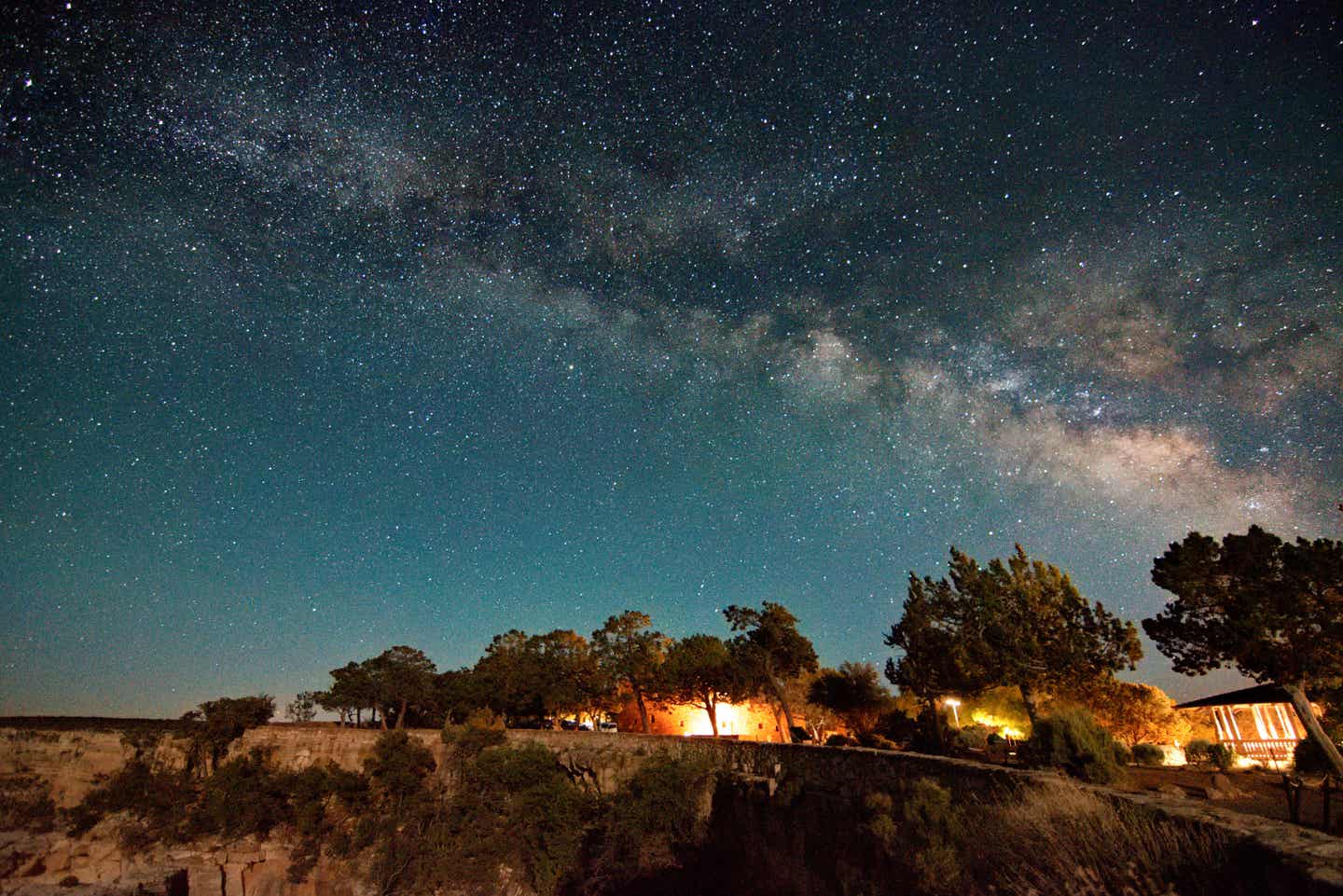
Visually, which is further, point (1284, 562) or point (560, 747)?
point (560, 747)

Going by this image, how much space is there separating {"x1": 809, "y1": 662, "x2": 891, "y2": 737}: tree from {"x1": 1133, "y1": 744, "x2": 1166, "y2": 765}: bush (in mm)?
21145

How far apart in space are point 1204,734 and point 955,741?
18144mm

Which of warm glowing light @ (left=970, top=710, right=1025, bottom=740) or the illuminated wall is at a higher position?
the illuminated wall

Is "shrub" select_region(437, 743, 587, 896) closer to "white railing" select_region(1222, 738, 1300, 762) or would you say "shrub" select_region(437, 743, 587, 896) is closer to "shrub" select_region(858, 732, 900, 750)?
"shrub" select_region(858, 732, 900, 750)

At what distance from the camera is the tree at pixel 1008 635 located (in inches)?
1035

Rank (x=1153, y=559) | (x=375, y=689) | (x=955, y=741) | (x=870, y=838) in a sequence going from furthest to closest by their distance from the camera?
(x=375, y=689), (x=955, y=741), (x=1153, y=559), (x=870, y=838)

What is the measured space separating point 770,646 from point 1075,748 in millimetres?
Result: 32900

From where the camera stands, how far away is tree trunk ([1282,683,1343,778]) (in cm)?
1667

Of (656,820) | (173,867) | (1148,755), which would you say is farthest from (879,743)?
(173,867)

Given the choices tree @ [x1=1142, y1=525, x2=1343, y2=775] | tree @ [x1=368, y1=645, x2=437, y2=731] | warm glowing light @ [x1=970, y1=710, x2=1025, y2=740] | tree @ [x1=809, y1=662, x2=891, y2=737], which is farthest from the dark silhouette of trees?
tree @ [x1=1142, y1=525, x2=1343, y2=775]

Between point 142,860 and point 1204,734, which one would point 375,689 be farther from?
point 1204,734

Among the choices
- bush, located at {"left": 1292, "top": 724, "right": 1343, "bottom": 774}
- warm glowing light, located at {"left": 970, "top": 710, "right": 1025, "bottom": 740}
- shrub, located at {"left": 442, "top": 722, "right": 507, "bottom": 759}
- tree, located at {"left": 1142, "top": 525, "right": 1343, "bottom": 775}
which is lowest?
warm glowing light, located at {"left": 970, "top": 710, "right": 1025, "bottom": 740}

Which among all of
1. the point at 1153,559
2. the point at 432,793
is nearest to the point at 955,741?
the point at 1153,559

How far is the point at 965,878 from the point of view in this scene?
9688mm
